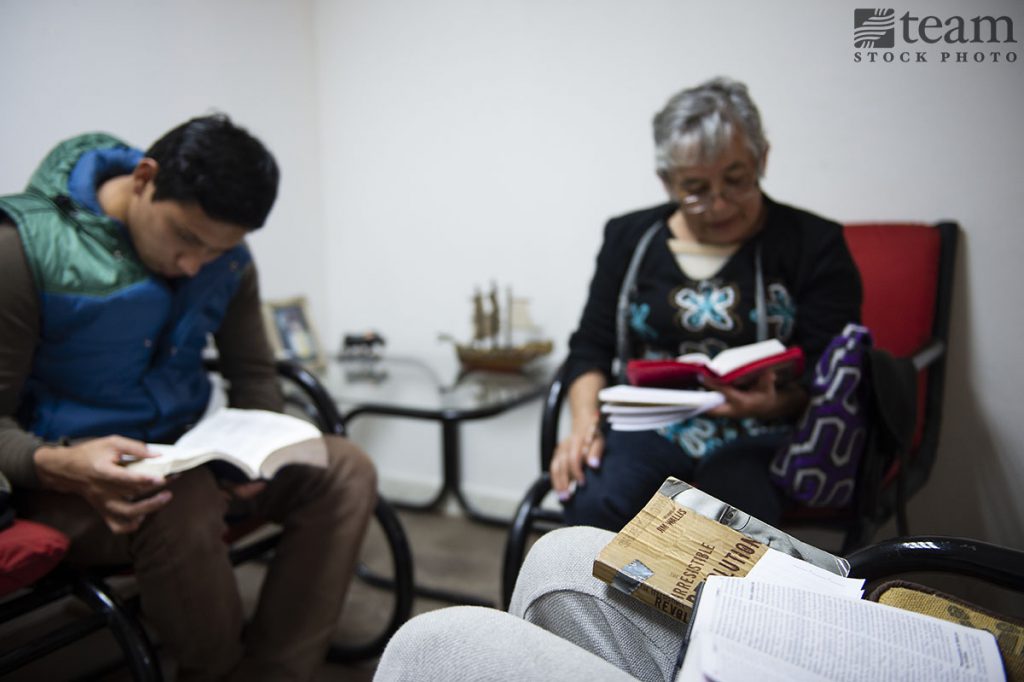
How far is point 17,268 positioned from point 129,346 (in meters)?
0.19

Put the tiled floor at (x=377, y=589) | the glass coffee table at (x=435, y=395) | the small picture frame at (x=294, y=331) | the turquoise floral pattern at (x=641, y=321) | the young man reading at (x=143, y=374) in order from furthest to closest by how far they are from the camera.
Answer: the small picture frame at (x=294, y=331) → the glass coffee table at (x=435, y=395) → the turquoise floral pattern at (x=641, y=321) → the tiled floor at (x=377, y=589) → the young man reading at (x=143, y=374)

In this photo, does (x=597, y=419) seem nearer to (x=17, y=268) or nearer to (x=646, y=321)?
(x=646, y=321)

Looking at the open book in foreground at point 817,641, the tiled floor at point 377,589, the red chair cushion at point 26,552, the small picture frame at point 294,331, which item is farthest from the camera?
the small picture frame at point 294,331

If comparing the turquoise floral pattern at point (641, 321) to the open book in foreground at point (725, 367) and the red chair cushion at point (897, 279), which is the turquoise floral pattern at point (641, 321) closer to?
the open book in foreground at point (725, 367)

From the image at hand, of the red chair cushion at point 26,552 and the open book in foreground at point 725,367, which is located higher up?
the open book in foreground at point 725,367

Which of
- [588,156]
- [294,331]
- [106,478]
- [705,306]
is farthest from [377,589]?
[588,156]

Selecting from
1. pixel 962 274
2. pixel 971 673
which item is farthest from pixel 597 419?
pixel 971 673

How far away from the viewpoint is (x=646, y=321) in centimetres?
120

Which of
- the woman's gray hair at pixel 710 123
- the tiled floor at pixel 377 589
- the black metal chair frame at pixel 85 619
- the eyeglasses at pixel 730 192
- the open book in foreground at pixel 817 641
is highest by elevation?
the woman's gray hair at pixel 710 123

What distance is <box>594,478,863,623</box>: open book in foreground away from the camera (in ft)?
1.86

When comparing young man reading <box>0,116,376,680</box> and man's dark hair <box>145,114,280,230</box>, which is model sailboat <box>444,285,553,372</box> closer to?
young man reading <box>0,116,376,680</box>

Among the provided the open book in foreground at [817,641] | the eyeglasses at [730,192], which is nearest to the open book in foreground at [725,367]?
the eyeglasses at [730,192]

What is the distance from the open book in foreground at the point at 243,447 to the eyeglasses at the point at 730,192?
2.47 ft

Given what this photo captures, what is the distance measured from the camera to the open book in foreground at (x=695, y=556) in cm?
57
